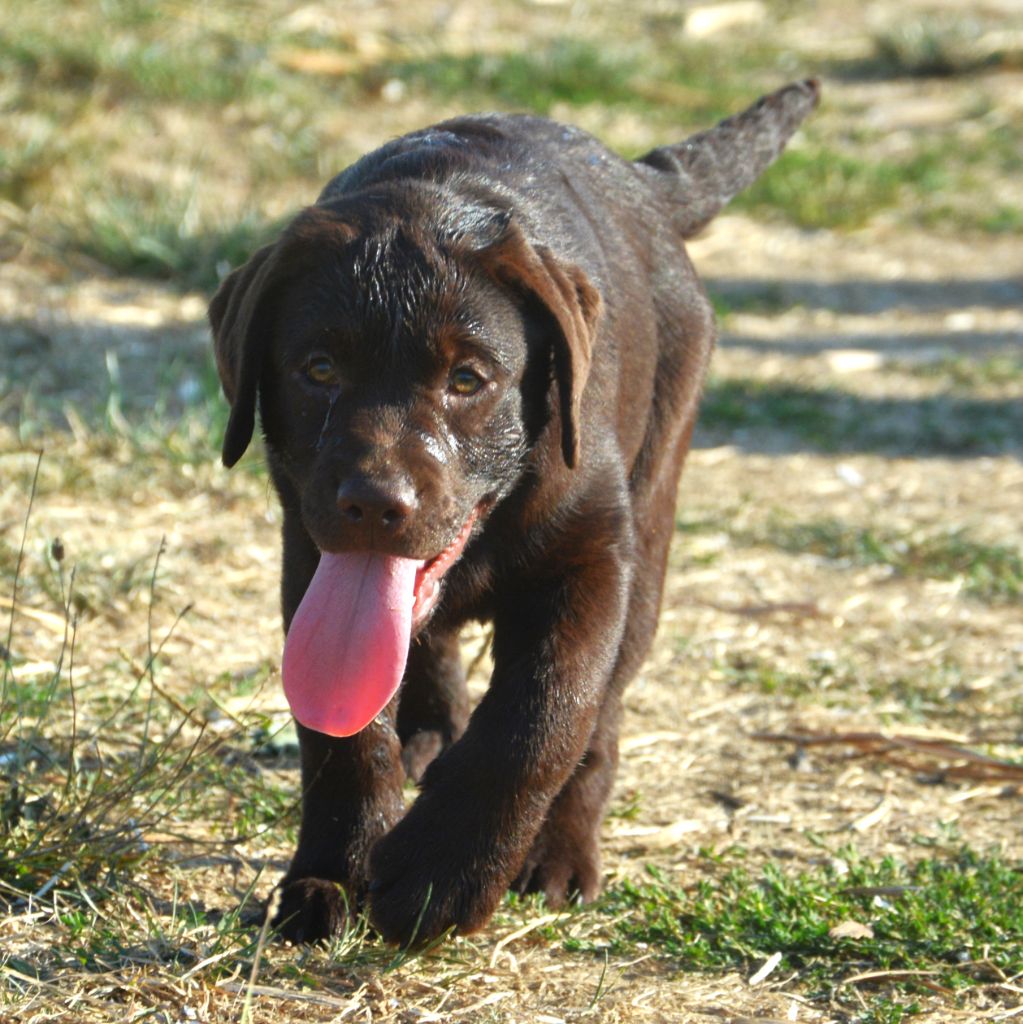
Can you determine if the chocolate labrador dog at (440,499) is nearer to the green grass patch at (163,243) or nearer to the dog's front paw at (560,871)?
the dog's front paw at (560,871)

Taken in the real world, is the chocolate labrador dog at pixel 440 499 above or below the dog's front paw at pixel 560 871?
above

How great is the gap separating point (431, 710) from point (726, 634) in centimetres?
142

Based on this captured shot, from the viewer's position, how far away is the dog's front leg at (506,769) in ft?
10.7

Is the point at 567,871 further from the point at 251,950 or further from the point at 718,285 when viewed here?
the point at 718,285

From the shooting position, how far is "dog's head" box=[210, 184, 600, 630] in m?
3.14

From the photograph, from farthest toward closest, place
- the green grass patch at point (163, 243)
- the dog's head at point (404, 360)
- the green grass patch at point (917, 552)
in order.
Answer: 1. the green grass patch at point (163, 243)
2. the green grass patch at point (917, 552)
3. the dog's head at point (404, 360)

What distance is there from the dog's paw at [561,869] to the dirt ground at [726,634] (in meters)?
0.20

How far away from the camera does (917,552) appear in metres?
6.32

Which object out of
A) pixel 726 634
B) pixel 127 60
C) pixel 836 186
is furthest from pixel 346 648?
pixel 836 186

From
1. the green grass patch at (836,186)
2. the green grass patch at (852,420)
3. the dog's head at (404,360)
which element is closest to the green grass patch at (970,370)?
the green grass patch at (852,420)

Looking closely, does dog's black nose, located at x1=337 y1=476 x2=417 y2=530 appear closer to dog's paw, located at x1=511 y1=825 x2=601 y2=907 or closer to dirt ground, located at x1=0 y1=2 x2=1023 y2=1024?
dirt ground, located at x1=0 y1=2 x2=1023 y2=1024

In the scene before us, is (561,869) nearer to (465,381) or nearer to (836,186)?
(465,381)

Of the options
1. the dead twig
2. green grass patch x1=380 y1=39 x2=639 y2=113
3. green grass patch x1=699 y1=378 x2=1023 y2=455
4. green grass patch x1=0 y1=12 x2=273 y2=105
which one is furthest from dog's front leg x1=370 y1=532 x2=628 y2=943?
green grass patch x1=380 y1=39 x2=639 y2=113

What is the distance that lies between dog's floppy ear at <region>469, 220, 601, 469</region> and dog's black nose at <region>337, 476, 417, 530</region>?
46 centimetres
